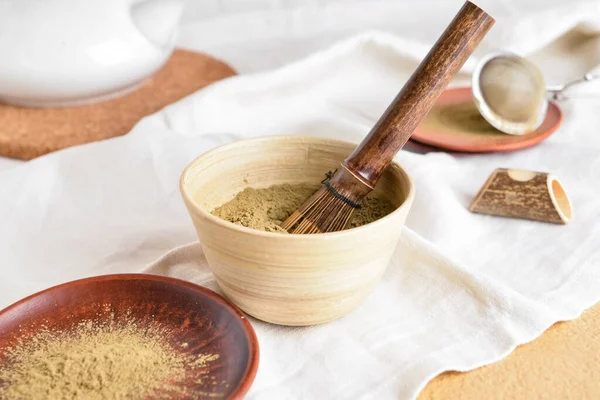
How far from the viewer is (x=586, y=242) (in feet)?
2.62

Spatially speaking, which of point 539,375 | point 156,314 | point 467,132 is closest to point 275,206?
point 156,314

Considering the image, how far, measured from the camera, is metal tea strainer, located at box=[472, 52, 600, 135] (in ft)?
3.38

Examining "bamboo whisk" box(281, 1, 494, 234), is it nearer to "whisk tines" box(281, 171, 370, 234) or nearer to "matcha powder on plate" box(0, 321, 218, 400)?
"whisk tines" box(281, 171, 370, 234)

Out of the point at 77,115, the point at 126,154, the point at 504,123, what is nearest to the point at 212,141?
the point at 126,154

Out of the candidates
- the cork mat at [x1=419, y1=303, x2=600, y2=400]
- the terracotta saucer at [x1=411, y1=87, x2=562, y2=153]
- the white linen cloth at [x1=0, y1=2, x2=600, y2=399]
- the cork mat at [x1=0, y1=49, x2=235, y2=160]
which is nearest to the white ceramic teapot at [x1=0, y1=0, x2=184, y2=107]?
the cork mat at [x1=0, y1=49, x2=235, y2=160]

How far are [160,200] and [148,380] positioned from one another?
0.35 m

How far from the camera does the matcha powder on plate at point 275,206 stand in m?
0.69

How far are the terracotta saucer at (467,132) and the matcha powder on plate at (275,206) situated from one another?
0.29m

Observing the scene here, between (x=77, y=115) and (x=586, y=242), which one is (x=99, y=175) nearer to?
(x=77, y=115)

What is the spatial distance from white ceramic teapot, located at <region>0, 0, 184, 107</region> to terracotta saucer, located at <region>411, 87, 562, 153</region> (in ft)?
1.51

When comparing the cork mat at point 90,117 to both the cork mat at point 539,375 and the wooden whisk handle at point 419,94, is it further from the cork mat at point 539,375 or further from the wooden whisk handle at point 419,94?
the cork mat at point 539,375

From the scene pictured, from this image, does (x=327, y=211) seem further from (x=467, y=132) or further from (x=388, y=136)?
(x=467, y=132)

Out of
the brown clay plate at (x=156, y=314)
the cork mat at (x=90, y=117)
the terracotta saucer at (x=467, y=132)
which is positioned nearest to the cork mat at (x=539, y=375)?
the brown clay plate at (x=156, y=314)

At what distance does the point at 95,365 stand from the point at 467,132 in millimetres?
651
